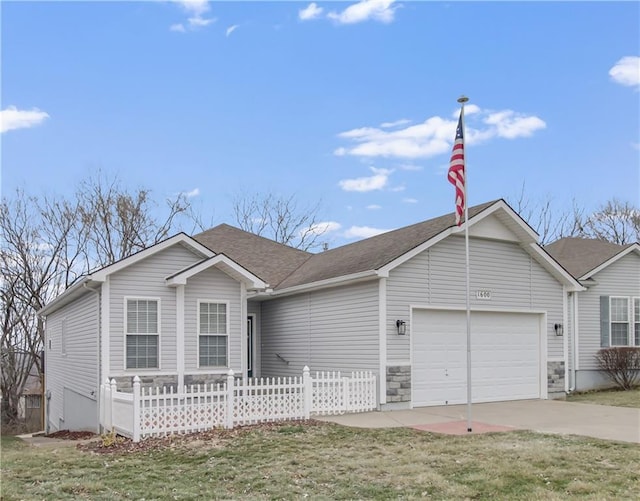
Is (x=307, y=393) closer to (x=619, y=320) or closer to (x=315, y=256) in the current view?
(x=315, y=256)

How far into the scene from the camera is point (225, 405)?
38.1 ft

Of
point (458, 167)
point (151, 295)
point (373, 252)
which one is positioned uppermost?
point (458, 167)

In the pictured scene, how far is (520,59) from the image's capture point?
1791 centimetres

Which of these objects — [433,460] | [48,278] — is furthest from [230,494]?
[48,278]

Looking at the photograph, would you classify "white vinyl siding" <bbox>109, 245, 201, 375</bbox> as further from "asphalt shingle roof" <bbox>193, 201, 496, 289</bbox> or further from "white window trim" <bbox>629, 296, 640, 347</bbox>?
"white window trim" <bbox>629, 296, 640, 347</bbox>

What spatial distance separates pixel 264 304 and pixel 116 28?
8.83 meters

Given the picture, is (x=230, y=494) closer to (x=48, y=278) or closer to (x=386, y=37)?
(x=386, y=37)

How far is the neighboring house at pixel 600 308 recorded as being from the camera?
1914cm

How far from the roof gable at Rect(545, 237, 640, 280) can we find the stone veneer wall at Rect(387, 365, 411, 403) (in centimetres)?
791

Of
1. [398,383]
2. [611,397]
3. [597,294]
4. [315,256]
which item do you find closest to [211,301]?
[398,383]

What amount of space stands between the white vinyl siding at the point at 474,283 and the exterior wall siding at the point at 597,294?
2.64 m

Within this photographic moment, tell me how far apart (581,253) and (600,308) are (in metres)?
2.26


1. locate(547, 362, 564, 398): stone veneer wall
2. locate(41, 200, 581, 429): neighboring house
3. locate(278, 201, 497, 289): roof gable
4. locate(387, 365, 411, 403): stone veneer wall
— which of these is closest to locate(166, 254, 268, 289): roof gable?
locate(41, 200, 581, 429): neighboring house

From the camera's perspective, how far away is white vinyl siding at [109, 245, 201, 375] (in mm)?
13680
